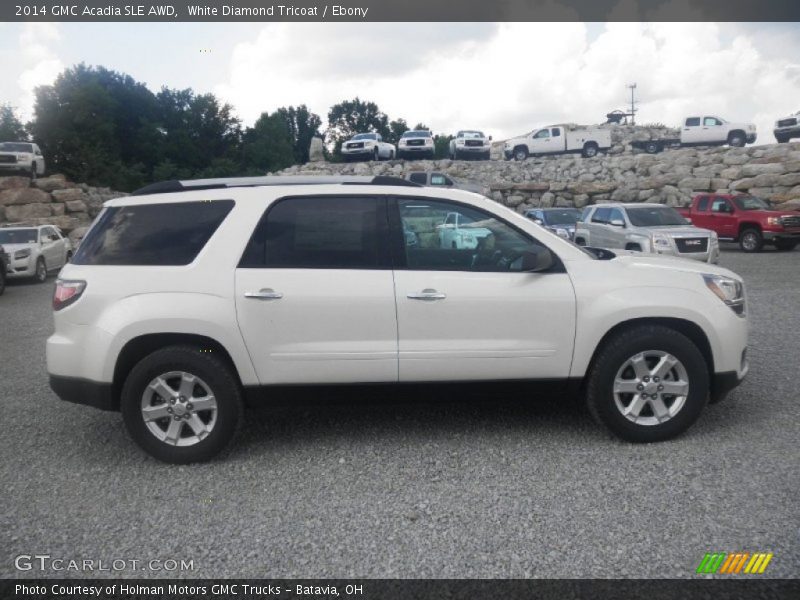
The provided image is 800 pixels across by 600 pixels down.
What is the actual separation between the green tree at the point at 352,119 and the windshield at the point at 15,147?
80.4 meters

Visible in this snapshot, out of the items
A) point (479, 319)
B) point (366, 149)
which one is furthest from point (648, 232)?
point (366, 149)

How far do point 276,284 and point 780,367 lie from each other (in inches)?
201

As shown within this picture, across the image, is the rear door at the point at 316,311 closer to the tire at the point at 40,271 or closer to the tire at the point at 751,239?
the tire at the point at 40,271

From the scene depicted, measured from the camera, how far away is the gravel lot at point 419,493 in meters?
3.25

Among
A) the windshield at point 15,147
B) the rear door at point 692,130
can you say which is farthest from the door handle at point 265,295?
the rear door at point 692,130

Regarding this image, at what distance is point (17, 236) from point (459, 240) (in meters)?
17.2

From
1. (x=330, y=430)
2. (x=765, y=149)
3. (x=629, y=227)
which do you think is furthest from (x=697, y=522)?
(x=765, y=149)

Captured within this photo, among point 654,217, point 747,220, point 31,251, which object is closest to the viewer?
point 654,217

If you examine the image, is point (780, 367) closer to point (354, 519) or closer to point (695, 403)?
point (695, 403)

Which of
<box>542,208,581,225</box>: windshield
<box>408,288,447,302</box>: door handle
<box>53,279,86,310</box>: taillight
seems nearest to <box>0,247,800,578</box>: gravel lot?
<box>408,288,447,302</box>: door handle

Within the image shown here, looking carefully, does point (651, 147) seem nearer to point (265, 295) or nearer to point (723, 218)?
point (723, 218)

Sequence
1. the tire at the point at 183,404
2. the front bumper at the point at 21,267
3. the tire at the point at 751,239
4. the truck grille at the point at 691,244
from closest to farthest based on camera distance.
Result: the tire at the point at 183,404
the truck grille at the point at 691,244
the front bumper at the point at 21,267
the tire at the point at 751,239

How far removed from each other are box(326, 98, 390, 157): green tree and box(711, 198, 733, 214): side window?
9397 centimetres

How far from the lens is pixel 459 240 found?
4660mm
